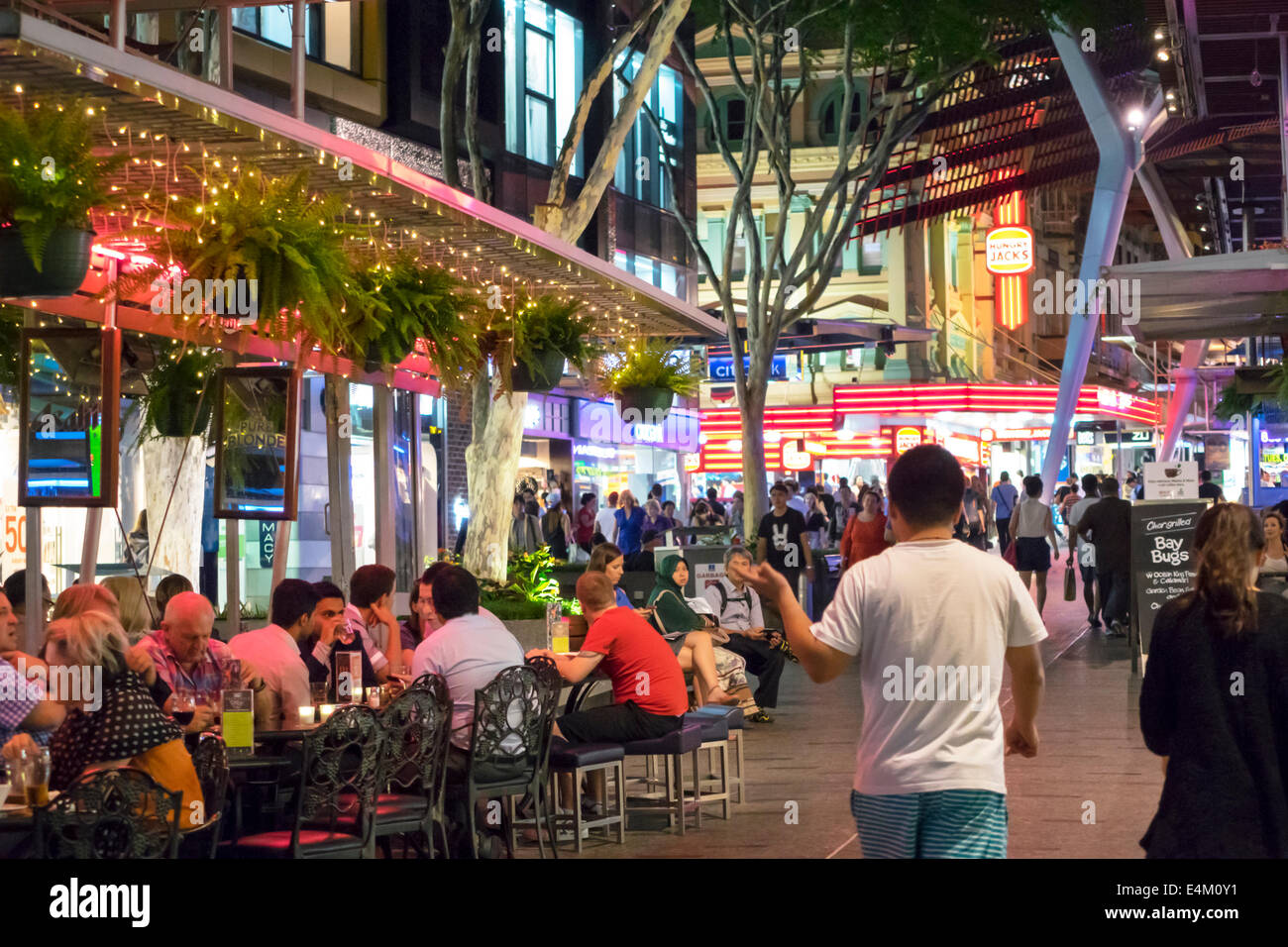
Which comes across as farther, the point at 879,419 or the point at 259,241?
the point at 879,419

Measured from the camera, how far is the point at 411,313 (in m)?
10.3

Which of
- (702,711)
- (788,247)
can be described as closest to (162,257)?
(702,711)

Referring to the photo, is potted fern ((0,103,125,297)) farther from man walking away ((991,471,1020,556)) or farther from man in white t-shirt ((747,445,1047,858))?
man walking away ((991,471,1020,556))

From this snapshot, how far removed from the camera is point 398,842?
9586mm

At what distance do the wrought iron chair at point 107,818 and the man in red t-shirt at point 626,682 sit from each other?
157 inches

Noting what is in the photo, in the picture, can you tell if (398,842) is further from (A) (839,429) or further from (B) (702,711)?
(A) (839,429)

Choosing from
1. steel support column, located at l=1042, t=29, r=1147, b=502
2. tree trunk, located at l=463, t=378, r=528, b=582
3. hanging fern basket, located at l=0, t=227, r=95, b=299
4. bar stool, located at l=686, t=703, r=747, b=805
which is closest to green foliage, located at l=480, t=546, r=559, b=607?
tree trunk, located at l=463, t=378, r=528, b=582

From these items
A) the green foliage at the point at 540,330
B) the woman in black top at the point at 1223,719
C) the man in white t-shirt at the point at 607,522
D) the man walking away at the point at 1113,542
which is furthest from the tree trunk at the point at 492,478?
the man in white t-shirt at the point at 607,522

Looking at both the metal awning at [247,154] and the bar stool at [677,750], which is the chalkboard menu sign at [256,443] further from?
the bar stool at [677,750]

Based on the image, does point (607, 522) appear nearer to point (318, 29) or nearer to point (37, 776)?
point (318, 29)

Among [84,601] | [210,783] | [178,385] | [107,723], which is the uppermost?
[178,385]

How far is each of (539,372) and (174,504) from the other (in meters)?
3.63

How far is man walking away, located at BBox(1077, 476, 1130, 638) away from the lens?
18.8 m

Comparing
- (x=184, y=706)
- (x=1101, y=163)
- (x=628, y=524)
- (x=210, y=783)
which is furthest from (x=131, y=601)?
(x=1101, y=163)
